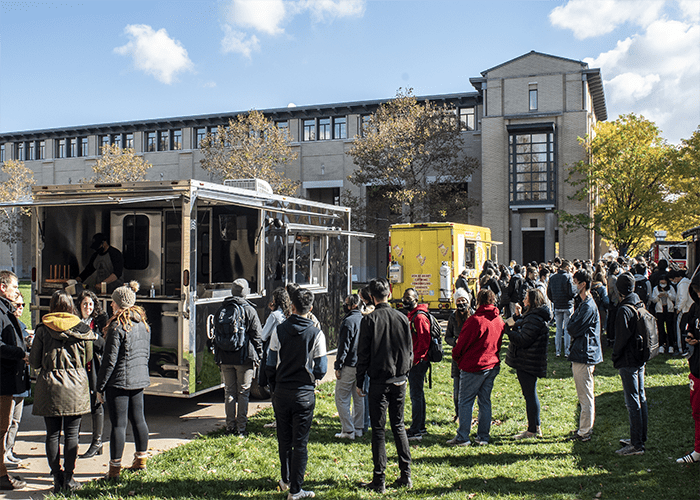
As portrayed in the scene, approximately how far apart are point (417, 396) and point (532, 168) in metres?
31.3

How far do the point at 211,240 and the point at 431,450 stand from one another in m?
4.96

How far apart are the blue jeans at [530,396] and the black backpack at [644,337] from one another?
122 cm

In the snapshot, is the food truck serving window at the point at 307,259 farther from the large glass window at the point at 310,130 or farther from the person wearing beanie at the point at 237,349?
the large glass window at the point at 310,130

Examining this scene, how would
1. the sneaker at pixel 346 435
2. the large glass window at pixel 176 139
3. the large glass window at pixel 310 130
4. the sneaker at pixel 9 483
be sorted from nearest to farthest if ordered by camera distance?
the sneaker at pixel 9 483, the sneaker at pixel 346 435, the large glass window at pixel 310 130, the large glass window at pixel 176 139

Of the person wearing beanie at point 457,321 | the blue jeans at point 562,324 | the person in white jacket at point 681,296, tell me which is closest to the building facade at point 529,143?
the person in white jacket at point 681,296

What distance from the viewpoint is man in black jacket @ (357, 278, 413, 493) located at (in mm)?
5316

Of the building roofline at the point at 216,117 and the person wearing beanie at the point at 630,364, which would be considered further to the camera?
the building roofline at the point at 216,117

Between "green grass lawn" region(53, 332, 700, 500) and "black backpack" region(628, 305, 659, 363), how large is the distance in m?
1.15

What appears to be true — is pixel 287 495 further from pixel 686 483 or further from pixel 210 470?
pixel 686 483

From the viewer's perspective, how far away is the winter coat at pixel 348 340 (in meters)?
6.28

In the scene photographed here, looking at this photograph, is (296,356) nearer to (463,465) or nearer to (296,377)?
(296,377)

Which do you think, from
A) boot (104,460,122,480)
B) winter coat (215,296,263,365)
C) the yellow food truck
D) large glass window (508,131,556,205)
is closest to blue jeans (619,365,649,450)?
winter coat (215,296,263,365)

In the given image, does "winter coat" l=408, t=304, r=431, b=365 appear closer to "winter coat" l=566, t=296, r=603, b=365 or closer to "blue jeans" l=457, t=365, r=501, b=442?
"blue jeans" l=457, t=365, r=501, b=442

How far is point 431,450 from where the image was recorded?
6.63 meters
